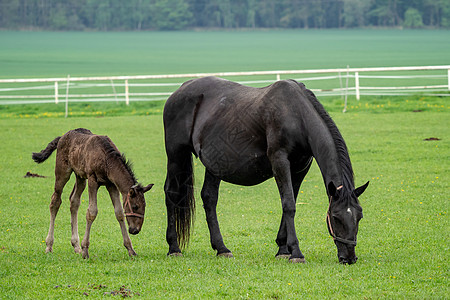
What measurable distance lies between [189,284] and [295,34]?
13381 centimetres

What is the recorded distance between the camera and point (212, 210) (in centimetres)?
830

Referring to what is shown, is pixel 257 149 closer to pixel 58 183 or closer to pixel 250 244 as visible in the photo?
pixel 250 244

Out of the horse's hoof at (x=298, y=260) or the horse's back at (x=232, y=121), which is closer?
the horse's hoof at (x=298, y=260)

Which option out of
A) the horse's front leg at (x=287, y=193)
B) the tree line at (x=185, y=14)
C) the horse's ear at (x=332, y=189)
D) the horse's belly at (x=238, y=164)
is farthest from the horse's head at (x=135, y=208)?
Answer: the tree line at (x=185, y=14)

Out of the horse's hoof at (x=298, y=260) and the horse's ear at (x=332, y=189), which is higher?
the horse's ear at (x=332, y=189)

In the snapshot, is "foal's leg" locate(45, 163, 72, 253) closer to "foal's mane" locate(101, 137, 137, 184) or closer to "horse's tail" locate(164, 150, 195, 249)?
"foal's mane" locate(101, 137, 137, 184)

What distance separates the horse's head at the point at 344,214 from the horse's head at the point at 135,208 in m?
2.01

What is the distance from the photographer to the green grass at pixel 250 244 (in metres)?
6.34

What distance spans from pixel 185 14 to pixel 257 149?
144127mm

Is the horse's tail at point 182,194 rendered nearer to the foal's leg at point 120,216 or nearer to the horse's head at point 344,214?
the foal's leg at point 120,216

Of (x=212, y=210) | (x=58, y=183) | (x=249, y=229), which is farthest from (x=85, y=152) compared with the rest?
(x=249, y=229)

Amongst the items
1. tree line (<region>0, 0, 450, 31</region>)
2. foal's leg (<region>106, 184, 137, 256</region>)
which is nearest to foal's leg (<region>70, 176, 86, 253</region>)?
foal's leg (<region>106, 184, 137, 256</region>)

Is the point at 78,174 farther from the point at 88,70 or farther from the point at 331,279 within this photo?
the point at 88,70

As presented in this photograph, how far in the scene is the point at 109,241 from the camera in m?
8.91
